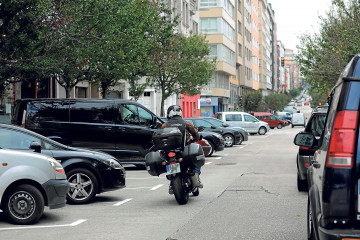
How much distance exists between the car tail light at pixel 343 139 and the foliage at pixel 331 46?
91.5 ft

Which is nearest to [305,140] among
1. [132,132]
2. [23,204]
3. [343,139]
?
[343,139]

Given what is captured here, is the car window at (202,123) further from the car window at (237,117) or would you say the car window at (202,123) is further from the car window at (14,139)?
the car window at (14,139)

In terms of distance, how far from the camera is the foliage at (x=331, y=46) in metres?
34.3

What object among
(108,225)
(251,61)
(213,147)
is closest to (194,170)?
(108,225)

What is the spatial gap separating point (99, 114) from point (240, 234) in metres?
10.5

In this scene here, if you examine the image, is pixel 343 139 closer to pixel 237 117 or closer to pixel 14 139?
pixel 14 139

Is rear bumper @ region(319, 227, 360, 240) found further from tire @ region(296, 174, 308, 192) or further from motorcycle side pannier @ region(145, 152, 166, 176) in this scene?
tire @ region(296, 174, 308, 192)

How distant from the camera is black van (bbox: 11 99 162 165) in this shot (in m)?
17.0

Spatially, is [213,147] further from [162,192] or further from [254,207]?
[254,207]

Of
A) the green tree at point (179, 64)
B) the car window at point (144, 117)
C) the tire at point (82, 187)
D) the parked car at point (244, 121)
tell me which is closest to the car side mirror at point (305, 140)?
the tire at point (82, 187)

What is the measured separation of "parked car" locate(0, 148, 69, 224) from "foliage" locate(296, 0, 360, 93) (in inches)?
976

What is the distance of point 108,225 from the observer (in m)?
8.66

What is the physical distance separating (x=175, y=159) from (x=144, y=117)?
7.85m

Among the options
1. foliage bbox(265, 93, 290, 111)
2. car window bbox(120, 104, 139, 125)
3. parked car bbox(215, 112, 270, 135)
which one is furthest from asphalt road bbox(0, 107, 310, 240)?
foliage bbox(265, 93, 290, 111)
